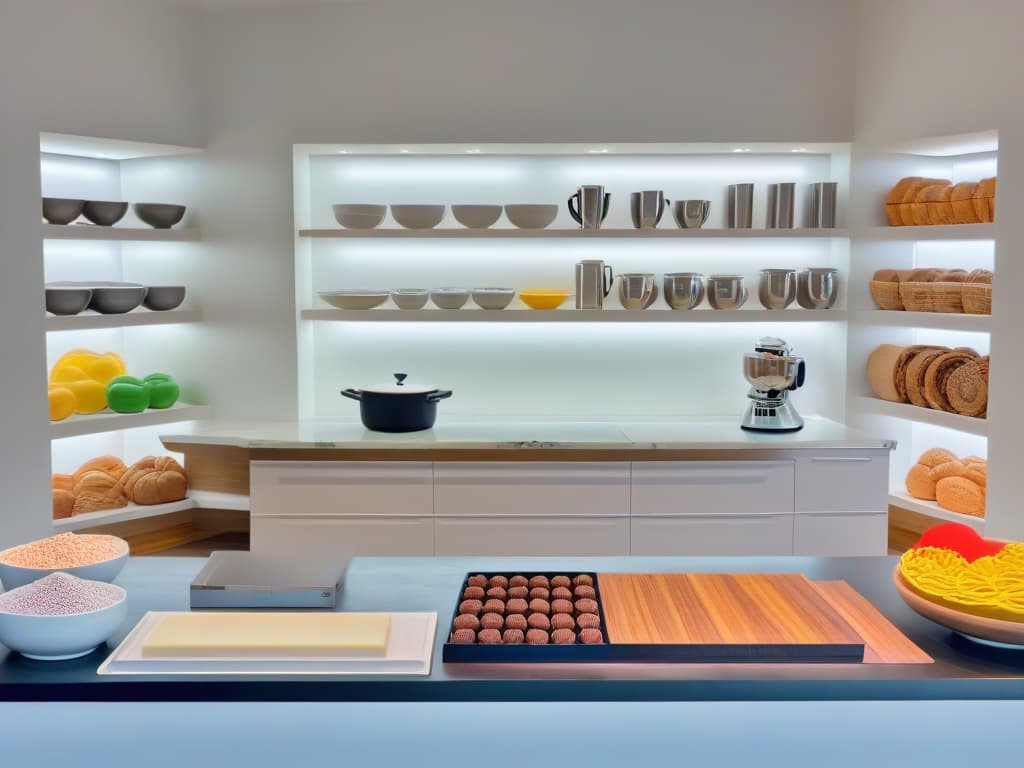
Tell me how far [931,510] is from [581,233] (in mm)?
1739

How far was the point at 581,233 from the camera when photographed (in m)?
4.14

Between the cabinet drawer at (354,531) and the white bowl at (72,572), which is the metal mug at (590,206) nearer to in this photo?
the cabinet drawer at (354,531)

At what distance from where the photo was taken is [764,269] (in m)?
4.28

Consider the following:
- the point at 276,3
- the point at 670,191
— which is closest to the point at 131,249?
the point at 276,3

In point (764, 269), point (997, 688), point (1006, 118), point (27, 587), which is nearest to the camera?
point (997, 688)

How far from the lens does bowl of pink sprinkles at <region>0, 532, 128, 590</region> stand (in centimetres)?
175

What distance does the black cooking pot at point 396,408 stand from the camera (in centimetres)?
396

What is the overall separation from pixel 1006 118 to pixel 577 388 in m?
2.02

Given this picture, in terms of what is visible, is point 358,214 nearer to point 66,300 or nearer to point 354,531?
point 66,300

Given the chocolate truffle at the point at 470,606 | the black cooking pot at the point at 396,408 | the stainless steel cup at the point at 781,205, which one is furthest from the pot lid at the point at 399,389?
the chocolate truffle at the point at 470,606

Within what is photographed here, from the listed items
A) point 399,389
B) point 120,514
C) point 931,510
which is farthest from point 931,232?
point 120,514

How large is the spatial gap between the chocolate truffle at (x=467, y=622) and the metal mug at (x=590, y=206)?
2734 mm

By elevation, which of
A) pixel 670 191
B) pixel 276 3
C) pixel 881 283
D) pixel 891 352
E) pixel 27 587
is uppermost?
pixel 276 3

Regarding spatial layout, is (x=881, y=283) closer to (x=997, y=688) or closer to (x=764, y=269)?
(x=764, y=269)
